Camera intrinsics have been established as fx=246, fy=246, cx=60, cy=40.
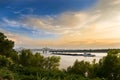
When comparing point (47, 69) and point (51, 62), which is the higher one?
point (47, 69)

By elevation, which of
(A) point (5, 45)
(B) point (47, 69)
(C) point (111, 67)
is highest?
(A) point (5, 45)

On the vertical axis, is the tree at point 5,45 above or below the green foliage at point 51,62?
above

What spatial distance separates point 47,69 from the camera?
2625 cm

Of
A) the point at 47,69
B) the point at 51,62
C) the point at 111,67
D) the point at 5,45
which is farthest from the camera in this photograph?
the point at 51,62

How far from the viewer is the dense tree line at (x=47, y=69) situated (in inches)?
725

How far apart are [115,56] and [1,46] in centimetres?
2088

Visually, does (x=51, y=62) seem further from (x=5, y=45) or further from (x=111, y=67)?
(x=111, y=67)

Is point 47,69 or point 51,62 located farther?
point 51,62

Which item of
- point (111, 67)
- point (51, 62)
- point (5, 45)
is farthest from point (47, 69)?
point (51, 62)

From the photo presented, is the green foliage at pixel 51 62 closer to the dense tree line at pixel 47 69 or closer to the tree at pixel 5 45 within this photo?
the dense tree line at pixel 47 69

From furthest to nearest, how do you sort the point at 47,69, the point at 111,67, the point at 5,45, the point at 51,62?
the point at 51,62 < the point at 5,45 < the point at 111,67 < the point at 47,69

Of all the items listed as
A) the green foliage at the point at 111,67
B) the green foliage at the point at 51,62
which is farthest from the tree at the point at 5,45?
the green foliage at the point at 111,67

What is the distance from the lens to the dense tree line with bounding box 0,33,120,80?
18.4 meters

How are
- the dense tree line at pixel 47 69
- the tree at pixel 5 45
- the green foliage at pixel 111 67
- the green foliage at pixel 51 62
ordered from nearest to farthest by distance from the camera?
the dense tree line at pixel 47 69 < the green foliage at pixel 111 67 < the tree at pixel 5 45 < the green foliage at pixel 51 62
